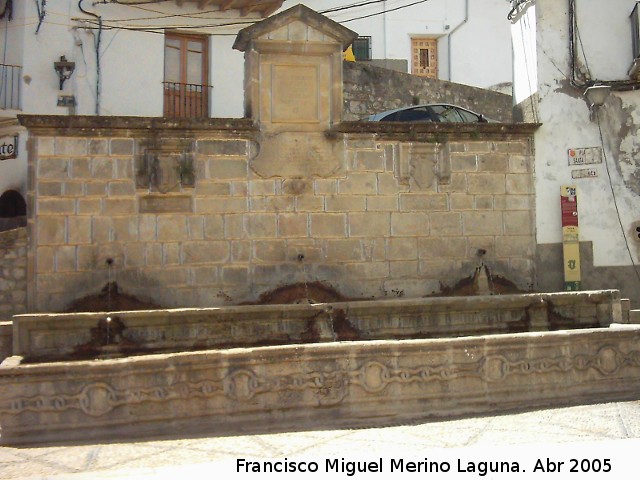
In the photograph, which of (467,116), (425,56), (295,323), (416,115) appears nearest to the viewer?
(295,323)

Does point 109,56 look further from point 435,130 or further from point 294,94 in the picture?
point 435,130

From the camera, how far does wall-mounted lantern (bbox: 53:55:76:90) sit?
49.2 feet

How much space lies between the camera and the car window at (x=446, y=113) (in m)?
13.6

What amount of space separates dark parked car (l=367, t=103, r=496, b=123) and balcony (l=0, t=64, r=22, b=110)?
299 inches

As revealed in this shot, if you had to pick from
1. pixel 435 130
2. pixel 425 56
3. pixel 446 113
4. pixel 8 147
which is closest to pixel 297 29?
pixel 435 130

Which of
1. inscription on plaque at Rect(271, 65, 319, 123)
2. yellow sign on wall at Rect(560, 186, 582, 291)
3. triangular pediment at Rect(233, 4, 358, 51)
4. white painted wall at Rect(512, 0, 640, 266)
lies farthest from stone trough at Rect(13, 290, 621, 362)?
triangular pediment at Rect(233, 4, 358, 51)

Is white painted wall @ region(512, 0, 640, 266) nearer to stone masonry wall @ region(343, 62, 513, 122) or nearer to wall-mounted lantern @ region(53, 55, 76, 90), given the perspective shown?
stone masonry wall @ region(343, 62, 513, 122)

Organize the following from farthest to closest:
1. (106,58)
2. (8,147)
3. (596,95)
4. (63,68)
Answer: (106,58) → (8,147) → (63,68) → (596,95)

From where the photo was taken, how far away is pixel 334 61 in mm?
8977

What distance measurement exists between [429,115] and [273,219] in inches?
227

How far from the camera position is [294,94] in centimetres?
888

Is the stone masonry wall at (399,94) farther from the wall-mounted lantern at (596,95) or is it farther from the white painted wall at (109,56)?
the wall-mounted lantern at (596,95)

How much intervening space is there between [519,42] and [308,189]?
4.13 m

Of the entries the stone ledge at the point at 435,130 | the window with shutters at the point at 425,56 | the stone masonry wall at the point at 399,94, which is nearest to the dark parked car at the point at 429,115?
the stone masonry wall at the point at 399,94
